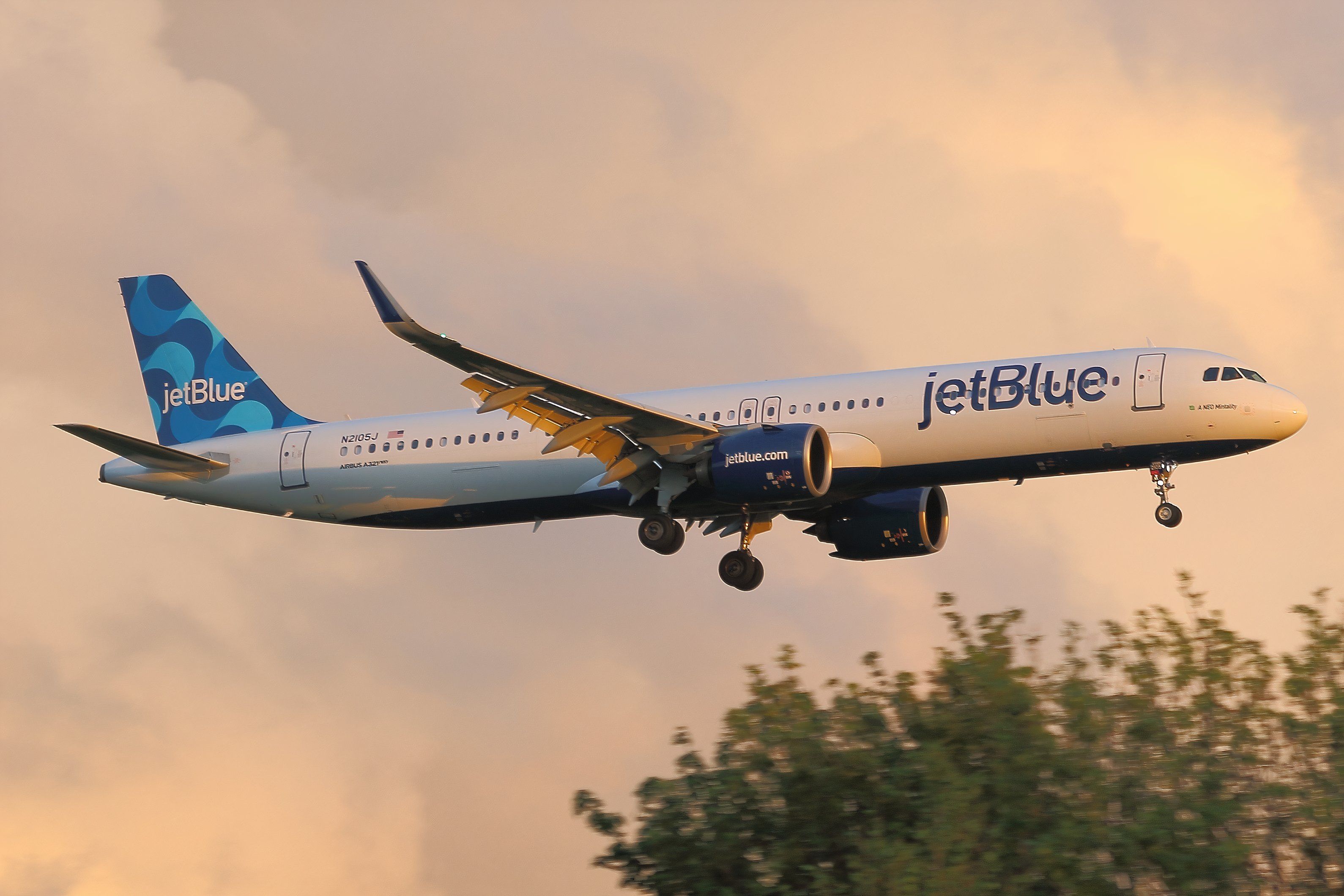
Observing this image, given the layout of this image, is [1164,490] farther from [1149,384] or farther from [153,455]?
[153,455]

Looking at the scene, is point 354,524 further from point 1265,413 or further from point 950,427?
point 1265,413

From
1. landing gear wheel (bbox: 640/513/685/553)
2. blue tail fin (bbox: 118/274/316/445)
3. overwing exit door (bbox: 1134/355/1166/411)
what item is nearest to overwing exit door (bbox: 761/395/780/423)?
landing gear wheel (bbox: 640/513/685/553)

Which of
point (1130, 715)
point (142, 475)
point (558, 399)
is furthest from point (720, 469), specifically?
point (142, 475)

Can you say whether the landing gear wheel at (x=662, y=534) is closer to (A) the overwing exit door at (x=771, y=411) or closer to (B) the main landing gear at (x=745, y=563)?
(B) the main landing gear at (x=745, y=563)

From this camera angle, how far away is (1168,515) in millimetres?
36375

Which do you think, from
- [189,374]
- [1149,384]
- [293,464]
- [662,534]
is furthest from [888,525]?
[189,374]

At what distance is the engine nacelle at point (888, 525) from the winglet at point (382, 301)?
49.8 ft

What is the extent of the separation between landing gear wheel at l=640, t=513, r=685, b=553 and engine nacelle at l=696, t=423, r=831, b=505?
252 cm

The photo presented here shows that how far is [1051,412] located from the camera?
35.8m

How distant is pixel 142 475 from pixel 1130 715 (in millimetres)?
29348

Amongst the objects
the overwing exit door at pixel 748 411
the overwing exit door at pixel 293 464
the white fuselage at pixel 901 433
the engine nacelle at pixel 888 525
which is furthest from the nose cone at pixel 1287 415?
the overwing exit door at pixel 293 464

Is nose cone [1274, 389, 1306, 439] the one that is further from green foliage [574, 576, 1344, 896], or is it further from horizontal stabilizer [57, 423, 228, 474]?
horizontal stabilizer [57, 423, 228, 474]

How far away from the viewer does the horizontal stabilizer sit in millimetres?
39625

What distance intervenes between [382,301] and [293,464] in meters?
14.0
